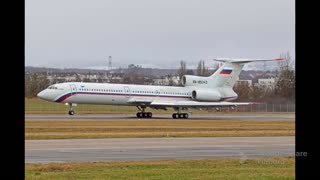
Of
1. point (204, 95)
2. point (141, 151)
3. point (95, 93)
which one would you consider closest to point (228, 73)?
point (204, 95)

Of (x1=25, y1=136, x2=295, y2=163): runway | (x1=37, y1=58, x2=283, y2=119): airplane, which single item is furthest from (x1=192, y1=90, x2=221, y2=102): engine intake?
(x1=25, y1=136, x2=295, y2=163): runway

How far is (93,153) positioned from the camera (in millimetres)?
18812

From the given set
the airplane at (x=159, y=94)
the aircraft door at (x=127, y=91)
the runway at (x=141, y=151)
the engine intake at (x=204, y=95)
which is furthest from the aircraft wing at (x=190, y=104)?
the runway at (x=141, y=151)

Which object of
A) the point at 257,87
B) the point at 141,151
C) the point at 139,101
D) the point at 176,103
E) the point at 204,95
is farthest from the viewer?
the point at 257,87

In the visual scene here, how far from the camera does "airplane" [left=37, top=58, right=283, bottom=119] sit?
54.2 m

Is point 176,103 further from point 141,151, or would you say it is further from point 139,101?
point 141,151

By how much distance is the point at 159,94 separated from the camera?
58938 mm

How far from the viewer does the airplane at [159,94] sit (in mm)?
54188

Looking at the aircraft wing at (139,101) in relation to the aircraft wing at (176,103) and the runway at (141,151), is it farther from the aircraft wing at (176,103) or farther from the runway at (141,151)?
the runway at (141,151)

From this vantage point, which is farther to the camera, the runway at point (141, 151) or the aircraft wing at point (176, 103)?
the aircraft wing at point (176, 103)

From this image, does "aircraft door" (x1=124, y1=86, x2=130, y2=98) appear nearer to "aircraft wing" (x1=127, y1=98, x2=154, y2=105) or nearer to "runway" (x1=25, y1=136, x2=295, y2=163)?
"aircraft wing" (x1=127, y1=98, x2=154, y2=105)

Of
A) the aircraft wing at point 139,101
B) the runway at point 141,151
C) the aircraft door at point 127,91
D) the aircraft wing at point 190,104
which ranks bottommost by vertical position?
the runway at point 141,151
